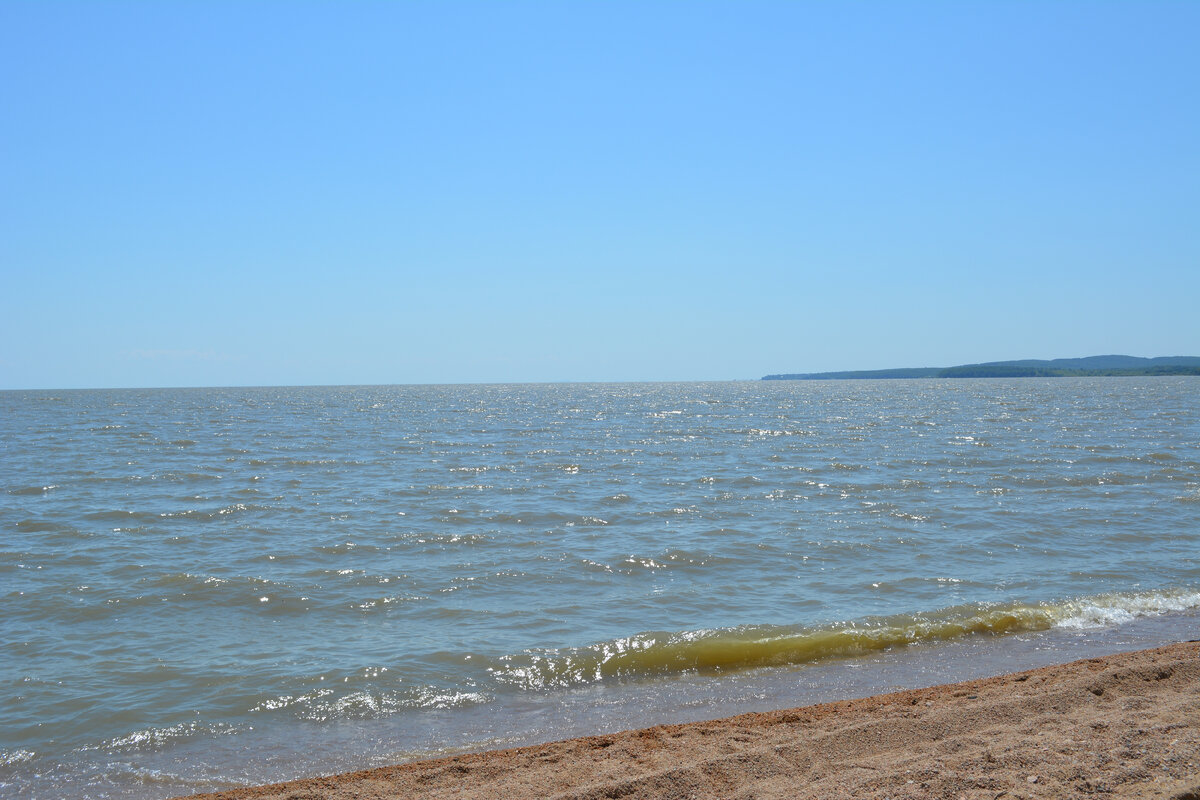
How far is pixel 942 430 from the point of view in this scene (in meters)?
36.2

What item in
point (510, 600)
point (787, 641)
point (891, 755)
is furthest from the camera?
point (510, 600)

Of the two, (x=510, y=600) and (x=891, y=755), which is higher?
(x=891, y=755)

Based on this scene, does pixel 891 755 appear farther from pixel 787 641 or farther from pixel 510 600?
pixel 510 600

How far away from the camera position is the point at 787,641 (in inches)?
323

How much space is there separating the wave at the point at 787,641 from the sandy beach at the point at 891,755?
1.65 metres

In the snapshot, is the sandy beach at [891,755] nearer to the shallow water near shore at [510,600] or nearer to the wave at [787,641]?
the shallow water near shore at [510,600]

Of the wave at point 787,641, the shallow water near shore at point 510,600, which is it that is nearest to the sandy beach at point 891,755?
the shallow water near shore at point 510,600

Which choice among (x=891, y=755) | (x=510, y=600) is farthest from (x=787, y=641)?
(x=510, y=600)

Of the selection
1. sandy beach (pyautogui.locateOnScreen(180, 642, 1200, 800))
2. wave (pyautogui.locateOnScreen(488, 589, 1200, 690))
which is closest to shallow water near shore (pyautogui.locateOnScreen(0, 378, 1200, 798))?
wave (pyautogui.locateOnScreen(488, 589, 1200, 690))

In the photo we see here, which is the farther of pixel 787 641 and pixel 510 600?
pixel 510 600

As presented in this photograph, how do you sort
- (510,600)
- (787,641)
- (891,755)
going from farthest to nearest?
(510,600)
(787,641)
(891,755)

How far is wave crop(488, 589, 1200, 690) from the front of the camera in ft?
25.1

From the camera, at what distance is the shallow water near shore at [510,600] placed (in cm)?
659

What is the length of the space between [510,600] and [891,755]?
5.57 m
